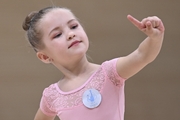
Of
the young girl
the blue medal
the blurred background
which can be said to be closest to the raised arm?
the young girl

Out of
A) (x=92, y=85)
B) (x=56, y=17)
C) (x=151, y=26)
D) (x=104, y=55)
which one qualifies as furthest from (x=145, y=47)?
(x=104, y=55)

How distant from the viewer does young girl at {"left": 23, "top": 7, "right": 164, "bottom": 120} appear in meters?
1.08

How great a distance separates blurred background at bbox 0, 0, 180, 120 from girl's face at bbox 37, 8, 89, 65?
1.04 m

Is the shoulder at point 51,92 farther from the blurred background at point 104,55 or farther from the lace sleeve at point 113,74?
the blurred background at point 104,55

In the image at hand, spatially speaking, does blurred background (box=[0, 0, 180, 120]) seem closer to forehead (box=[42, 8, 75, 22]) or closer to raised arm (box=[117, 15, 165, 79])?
forehead (box=[42, 8, 75, 22])

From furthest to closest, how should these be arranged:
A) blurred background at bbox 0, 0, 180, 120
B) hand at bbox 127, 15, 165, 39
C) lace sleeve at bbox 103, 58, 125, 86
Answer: blurred background at bbox 0, 0, 180, 120, lace sleeve at bbox 103, 58, 125, 86, hand at bbox 127, 15, 165, 39

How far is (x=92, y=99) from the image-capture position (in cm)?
110

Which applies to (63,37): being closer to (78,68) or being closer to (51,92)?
(78,68)

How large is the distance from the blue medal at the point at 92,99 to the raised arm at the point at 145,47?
116 millimetres

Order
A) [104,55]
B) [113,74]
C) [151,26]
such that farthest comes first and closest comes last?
1. [104,55]
2. [113,74]
3. [151,26]

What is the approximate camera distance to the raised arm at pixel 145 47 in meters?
0.91

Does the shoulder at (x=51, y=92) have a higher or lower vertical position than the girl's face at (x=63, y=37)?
lower

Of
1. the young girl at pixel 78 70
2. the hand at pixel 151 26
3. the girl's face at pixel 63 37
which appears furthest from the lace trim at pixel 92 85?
the hand at pixel 151 26

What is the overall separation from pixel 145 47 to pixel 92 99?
28 cm
